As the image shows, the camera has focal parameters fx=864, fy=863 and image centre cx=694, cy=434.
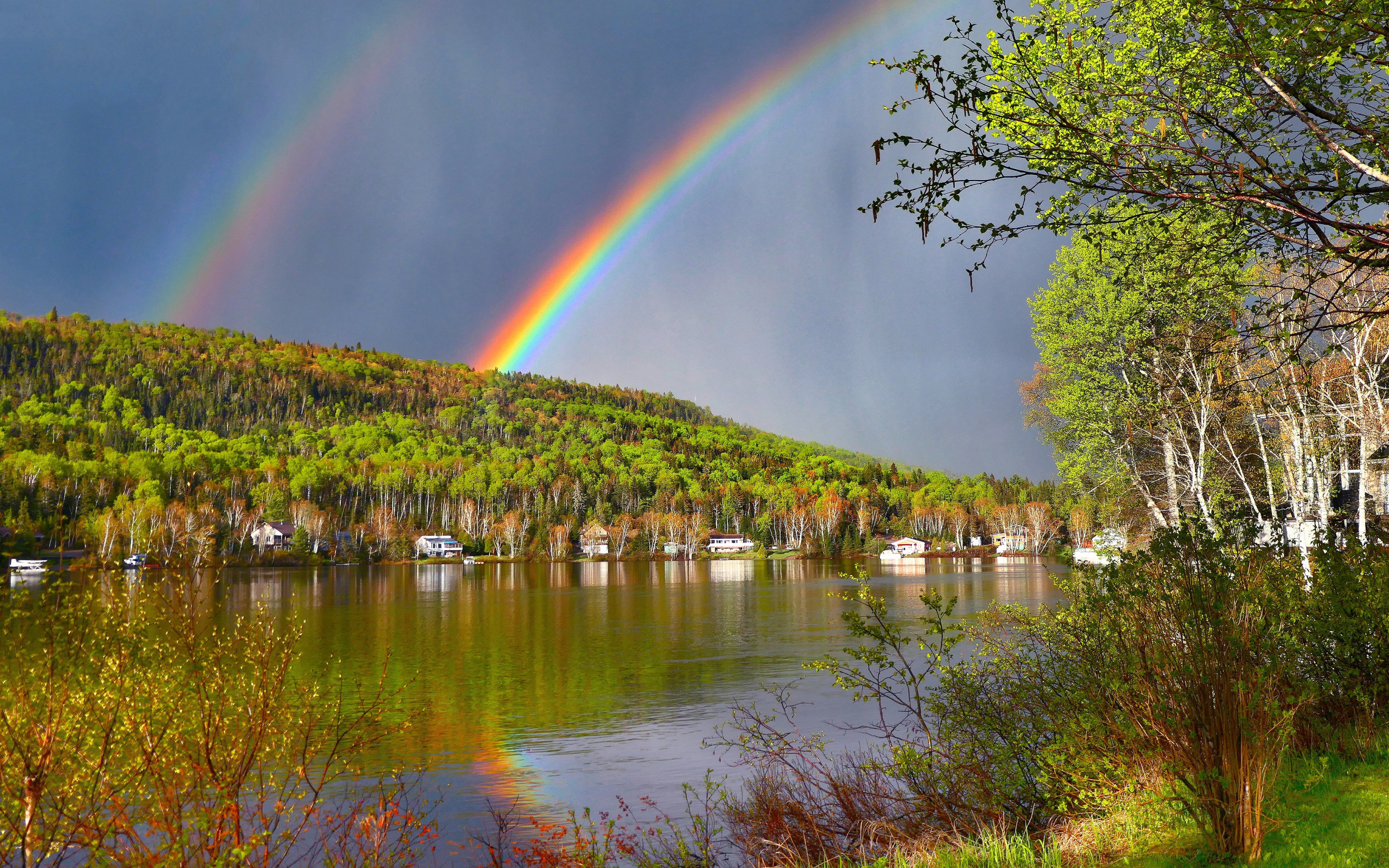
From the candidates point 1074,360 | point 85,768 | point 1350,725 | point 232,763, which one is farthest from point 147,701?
point 1074,360

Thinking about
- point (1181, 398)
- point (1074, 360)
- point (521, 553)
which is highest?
point (1074, 360)

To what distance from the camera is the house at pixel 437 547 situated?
15775 cm

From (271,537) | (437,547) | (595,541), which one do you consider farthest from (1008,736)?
(595,541)

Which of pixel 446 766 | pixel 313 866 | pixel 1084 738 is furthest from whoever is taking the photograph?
pixel 446 766

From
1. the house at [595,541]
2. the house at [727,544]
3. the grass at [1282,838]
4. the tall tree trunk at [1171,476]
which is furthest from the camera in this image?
the house at [727,544]

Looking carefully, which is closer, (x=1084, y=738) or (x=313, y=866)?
(x=1084, y=738)

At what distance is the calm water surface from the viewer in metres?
16.9

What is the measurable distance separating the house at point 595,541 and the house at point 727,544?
21.4 m

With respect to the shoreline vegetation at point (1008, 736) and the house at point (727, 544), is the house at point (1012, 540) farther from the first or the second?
the shoreline vegetation at point (1008, 736)

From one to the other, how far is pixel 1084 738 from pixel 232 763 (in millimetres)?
7779

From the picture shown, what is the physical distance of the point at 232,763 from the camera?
23.6 feet

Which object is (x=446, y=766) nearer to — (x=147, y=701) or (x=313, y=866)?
(x=313, y=866)

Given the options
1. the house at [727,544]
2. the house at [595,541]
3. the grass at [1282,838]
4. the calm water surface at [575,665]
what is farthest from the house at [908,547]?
the grass at [1282,838]

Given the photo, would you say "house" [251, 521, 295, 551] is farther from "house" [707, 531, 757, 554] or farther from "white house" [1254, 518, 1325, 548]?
"white house" [1254, 518, 1325, 548]
